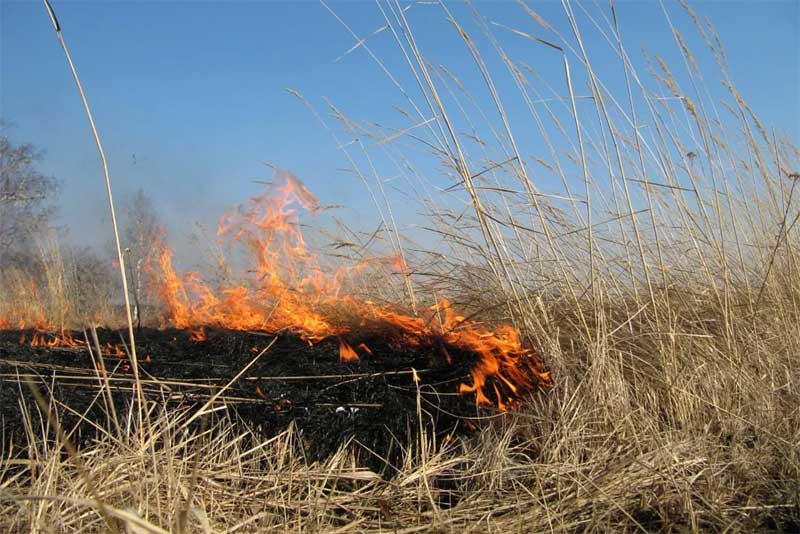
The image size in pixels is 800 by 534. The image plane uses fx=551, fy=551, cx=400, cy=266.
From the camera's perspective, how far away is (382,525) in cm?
151

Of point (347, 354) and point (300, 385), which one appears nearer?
point (300, 385)

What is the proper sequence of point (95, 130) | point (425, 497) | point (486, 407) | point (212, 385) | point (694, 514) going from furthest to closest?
1. point (486, 407)
2. point (212, 385)
3. point (425, 497)
4. point (694, 514)
5. point (95, 130)

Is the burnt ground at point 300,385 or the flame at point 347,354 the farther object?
the flame at point 347,354

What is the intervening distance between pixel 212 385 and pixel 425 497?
842 mm

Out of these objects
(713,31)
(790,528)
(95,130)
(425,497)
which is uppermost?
(713,31)

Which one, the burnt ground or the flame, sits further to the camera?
the flame

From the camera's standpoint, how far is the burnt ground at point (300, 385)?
187 centimetres

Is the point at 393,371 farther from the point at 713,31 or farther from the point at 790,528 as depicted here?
the point at 713,31

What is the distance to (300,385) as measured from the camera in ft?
6.52

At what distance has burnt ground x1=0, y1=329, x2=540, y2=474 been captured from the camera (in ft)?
6.13

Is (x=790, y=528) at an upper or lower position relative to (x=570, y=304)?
lower

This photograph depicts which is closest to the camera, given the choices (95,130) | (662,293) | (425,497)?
(95,130)

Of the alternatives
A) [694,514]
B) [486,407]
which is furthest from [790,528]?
[486,407]

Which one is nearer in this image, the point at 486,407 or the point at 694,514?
the point at 694,514
